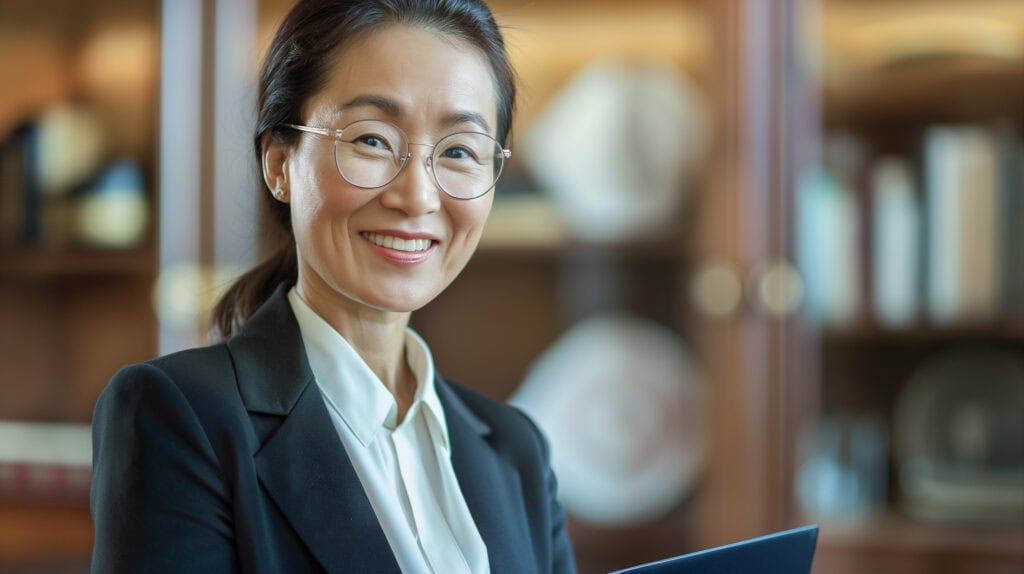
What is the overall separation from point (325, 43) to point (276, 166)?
106 mm

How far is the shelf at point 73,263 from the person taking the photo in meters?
2.14

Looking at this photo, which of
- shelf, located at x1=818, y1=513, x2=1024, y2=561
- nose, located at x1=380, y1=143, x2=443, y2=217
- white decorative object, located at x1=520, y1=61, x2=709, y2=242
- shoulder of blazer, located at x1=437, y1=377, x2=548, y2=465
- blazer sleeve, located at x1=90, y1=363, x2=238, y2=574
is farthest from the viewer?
white decorative object, located at x1=520, y1=61, x2=709, y2=242

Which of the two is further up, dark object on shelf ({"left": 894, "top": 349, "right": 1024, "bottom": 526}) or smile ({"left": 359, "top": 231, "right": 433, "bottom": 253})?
smile ({"left": 359, "top": 231, "right": 433, "bottom": 253})

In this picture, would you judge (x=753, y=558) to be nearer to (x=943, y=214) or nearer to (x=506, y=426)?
(x=506, y=426)

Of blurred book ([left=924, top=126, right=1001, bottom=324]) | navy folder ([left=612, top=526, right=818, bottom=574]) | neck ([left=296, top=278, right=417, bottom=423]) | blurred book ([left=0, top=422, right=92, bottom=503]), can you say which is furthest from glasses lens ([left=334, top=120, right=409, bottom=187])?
blurred book ([left=0, top=422, right=92, bottom=503])

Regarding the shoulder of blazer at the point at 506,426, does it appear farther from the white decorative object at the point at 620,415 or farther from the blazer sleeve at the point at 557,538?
the white decorative object at the point at 620,415

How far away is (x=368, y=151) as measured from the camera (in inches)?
32.8

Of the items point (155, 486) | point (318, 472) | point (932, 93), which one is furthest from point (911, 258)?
point (155, 486)

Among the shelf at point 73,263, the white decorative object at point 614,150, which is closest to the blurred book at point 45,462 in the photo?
the shelf at point 73,263

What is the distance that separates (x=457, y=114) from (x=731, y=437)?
3.93 ft

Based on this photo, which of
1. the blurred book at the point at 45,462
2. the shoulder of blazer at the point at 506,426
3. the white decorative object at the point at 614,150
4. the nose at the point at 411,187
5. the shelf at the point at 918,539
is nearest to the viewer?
the nose at the point at 411,187

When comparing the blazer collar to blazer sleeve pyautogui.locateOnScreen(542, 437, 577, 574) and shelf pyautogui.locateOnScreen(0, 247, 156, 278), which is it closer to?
blazer sleeve pyautogui.locateOnScreen(542, 437, 577, 574)

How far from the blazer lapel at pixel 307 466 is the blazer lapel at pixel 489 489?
0.11 m

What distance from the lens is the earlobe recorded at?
2.92 feet
